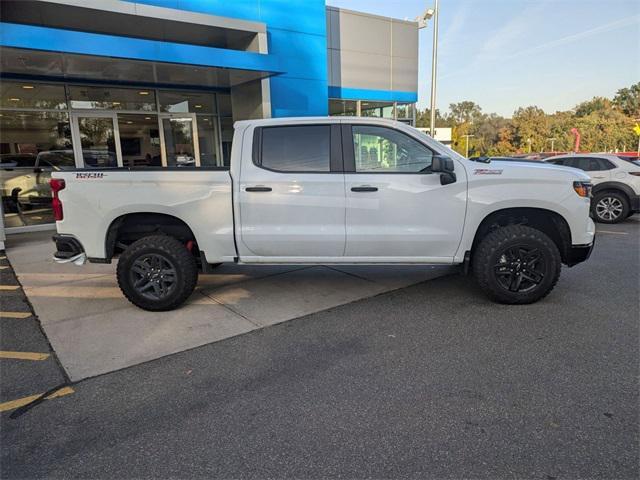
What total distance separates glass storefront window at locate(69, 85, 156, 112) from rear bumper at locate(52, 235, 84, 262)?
7167 mm

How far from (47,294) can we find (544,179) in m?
6.00

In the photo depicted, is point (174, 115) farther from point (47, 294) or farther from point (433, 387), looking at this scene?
point (433, 387)

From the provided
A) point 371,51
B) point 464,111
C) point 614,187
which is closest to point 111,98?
point 371,51

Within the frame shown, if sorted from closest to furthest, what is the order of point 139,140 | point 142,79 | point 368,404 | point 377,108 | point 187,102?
point 368,404
point 142,79
point 139,140
point 187,102
point 377,108

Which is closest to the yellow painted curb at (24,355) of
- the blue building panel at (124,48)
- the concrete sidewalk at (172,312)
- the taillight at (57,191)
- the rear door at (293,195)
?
the concrete sidewalk at (172,312)

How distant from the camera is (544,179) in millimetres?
4688

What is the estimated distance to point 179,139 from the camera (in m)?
12.7

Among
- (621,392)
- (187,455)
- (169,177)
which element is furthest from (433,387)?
(169,177)

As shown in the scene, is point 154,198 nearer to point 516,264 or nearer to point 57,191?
point 57,191

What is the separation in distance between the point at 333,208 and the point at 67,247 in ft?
9.72

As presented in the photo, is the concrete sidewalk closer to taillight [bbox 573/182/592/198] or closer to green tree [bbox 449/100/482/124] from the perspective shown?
taillight [bbox 573/182/592/198]

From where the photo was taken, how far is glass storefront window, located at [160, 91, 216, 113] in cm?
1213

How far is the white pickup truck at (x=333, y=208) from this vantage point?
15.5ft

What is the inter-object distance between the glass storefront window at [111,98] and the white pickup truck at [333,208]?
7.12 meters
